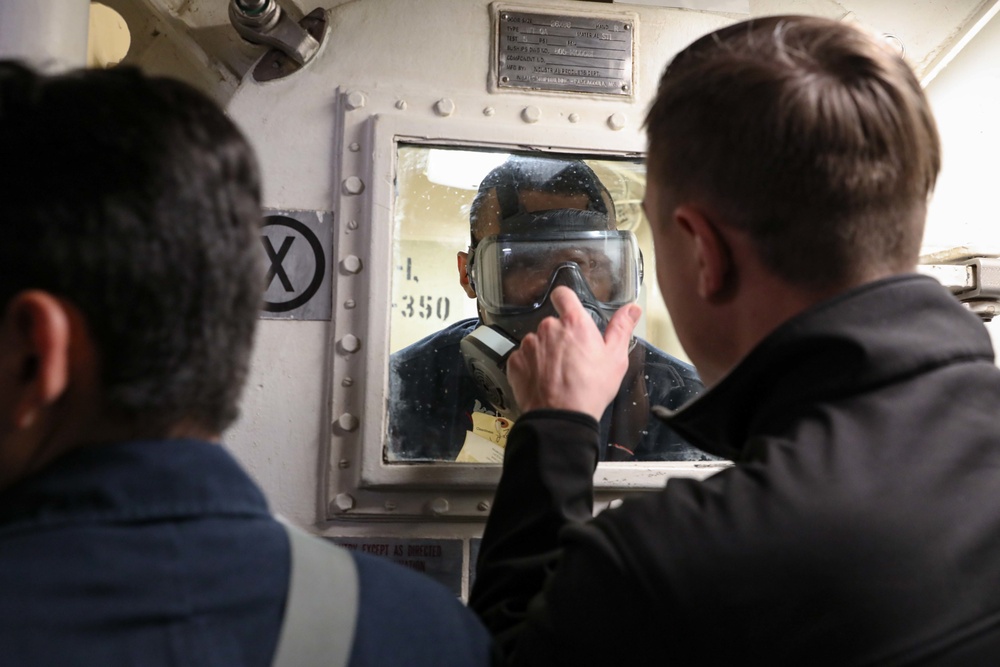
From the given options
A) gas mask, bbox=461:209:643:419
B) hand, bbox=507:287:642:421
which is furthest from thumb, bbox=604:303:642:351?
gas mask, bbox=461:209:643:419

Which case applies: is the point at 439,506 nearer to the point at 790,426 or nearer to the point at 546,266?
the point at 546,266

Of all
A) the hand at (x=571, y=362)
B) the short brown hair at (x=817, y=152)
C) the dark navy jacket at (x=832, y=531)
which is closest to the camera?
the dark navy jacket at (x=832, y=531)

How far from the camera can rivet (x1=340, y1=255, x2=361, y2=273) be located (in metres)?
1.72

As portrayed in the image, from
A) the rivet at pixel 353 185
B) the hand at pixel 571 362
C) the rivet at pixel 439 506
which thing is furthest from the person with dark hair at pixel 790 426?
the rivet at pixel 353 185

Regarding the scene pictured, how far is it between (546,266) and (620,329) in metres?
0.28

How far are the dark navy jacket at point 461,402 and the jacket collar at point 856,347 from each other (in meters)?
0.79

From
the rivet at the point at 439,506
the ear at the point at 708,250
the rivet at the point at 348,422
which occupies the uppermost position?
the ear at the point at 708,250

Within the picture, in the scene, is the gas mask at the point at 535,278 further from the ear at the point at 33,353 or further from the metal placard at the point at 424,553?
the ear at the point at 33,353

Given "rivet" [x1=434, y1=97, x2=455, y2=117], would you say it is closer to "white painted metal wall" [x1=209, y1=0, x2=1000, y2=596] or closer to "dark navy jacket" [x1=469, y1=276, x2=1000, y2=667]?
"white painted metal wall" [x1=209, y1=0, x2=1000, y2=596]

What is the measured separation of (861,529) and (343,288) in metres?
1.12

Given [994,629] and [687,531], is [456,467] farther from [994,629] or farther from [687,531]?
[994,629]

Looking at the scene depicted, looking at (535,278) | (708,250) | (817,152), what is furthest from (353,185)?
(817,152)

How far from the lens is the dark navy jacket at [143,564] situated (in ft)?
2.17

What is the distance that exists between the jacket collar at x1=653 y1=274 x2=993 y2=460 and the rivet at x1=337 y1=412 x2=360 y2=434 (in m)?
0.84
